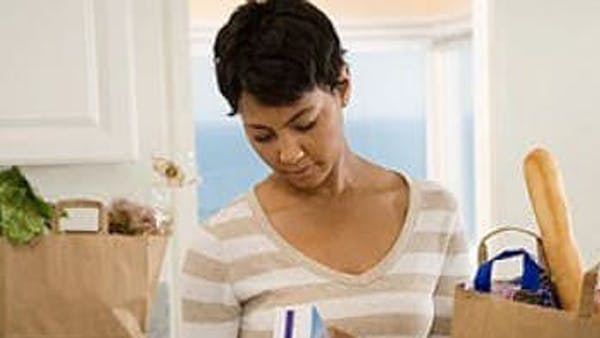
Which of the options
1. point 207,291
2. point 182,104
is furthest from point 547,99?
point 207,291

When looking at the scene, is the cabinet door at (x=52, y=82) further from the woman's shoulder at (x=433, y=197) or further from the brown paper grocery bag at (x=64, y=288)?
the woman's shoulder at (x=433, y=197)

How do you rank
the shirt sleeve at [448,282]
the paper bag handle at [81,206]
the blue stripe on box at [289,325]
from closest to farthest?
→ the blue stripe on box at [289,325] → the shirt sleeve at [448,282] → the paper bag handle at [81,206]

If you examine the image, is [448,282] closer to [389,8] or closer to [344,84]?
[344,84]

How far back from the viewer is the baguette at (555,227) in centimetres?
97

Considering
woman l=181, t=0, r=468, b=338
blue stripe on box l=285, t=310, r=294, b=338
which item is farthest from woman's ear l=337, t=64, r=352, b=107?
blue stripe on box l=285, t=310, r=294, b=338

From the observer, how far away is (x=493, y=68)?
2193 mm

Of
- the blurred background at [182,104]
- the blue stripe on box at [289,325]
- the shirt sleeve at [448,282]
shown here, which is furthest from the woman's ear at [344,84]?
the blurred background at [182,104]

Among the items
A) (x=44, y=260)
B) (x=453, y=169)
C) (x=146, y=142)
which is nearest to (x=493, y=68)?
(x=146, y=142)

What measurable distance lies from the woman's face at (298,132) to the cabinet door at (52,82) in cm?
65

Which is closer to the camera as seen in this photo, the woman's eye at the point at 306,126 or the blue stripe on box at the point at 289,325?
the blue stripe on box at the point at 289,325

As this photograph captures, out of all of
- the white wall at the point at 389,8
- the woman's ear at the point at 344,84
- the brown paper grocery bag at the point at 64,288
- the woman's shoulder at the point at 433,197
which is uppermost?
the white wall at the point at 389,8

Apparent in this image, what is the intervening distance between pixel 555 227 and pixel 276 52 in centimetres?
40

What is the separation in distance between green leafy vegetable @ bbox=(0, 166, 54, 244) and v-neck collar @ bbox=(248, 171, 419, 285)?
1.10 ft

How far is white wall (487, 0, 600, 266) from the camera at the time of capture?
2.19m
